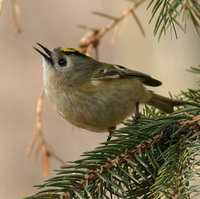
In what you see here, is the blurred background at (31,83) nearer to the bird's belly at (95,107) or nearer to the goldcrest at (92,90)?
the goldcrest at (92,90)

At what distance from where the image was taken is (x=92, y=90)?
6.53 ft

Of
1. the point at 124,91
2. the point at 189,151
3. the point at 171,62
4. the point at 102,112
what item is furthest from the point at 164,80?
the point at 189,151

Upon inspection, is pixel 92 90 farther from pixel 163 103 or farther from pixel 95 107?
pixel 163 103

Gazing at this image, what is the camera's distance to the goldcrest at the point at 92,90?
76.4 inches

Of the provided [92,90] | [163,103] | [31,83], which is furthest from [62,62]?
[31,83]

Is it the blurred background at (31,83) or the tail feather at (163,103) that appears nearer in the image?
the tail feather at (163,103)

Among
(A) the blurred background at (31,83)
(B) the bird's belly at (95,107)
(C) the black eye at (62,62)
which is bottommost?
(B) the bird's belly at (95,107)

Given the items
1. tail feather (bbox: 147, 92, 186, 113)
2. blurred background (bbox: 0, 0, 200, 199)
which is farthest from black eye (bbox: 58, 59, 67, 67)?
blurred background (bbox: 0, 0, 200, 199)

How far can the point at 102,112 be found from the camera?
6.35 feet

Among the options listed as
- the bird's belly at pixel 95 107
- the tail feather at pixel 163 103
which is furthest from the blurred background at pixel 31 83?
the bird's belly at pixel 95 107

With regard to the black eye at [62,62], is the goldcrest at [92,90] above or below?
below

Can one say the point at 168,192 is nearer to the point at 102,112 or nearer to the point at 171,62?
the point at 102,112

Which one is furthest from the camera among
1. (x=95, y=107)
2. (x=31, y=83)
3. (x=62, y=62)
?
(x=31, y=83)

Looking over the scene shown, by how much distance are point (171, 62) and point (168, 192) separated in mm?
1988
